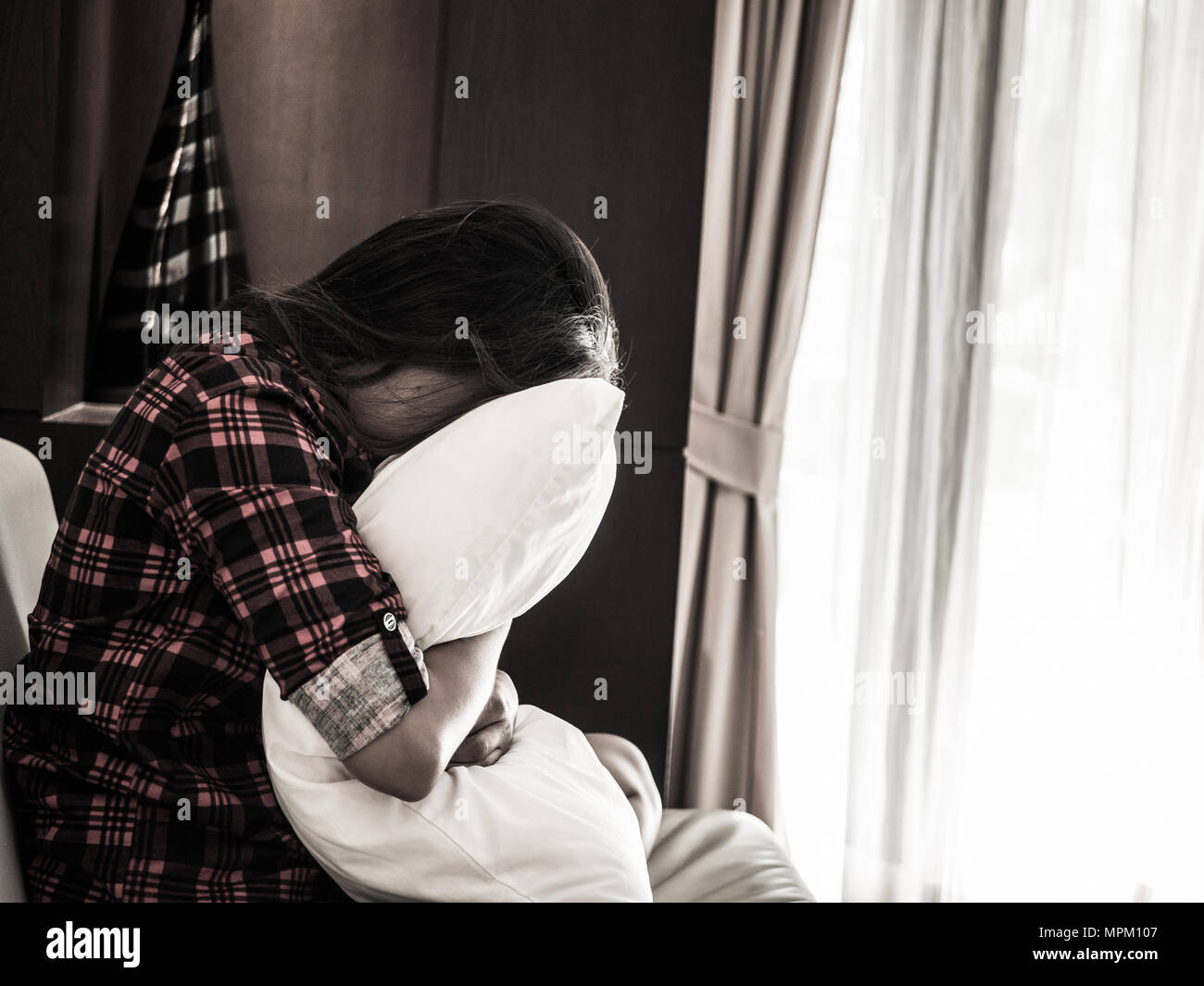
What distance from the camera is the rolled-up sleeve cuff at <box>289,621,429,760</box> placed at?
2.18 ft

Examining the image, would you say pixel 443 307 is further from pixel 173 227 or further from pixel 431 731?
pixel 173 227

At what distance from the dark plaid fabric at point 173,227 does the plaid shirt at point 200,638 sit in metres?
0.63

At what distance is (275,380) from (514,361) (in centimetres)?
22

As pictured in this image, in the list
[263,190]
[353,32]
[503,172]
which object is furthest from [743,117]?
[263,190]

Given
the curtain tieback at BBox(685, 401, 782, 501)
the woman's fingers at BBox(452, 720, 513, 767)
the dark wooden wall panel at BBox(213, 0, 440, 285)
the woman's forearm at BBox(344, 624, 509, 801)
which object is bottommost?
the woman's fingers at BBox(452, 720, 513, 767)

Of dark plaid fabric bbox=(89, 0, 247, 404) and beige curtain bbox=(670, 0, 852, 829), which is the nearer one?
dark plaid fabric bbox=(89, 0, 247, 404)

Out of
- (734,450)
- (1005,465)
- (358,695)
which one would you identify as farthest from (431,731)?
(1005,465)

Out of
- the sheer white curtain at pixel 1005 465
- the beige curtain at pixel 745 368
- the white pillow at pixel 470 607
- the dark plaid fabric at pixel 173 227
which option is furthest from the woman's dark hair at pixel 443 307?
the sheer white curtain at pixel 1005 465

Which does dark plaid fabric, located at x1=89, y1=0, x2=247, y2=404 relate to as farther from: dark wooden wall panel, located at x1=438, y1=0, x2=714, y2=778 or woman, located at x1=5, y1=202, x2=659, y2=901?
woman, located at x1=5, y1=202, x2=659, y2=901

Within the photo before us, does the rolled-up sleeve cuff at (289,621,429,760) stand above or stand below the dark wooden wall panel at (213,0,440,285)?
below

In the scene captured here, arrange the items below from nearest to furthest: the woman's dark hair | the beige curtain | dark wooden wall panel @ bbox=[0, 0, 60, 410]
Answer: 1. the woman's dark hair
2. dark wooden wall panel @ bbox=[0, 0, 60, 410]
3. the beige curtain

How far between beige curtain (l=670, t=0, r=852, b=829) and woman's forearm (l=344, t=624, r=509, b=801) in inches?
37.7

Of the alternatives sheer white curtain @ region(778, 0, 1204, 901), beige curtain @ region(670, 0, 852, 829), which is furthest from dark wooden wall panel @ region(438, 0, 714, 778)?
sheer white curtain @ region(778, 0, 1204, 901)
